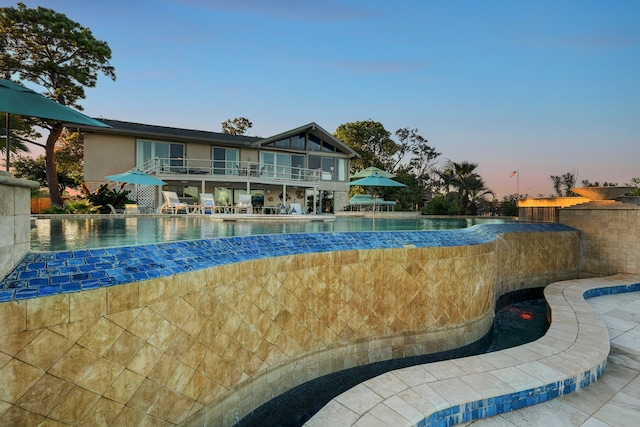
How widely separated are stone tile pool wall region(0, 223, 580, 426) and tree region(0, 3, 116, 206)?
22174 mm

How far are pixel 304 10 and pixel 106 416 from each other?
54.3 feet

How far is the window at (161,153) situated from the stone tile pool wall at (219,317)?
1719cm

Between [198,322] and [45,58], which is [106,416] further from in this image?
[45,58]

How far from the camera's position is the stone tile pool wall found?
2.66 metres

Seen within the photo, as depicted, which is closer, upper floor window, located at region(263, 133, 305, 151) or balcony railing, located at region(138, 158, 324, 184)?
balcony railing, located at region(138, 158, 324, 184)

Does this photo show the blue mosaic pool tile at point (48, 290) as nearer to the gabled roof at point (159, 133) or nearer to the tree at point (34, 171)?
the gabled roof at point (159, 133)

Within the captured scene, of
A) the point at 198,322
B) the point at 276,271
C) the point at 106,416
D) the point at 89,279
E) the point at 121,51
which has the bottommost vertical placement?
the point at 106,416

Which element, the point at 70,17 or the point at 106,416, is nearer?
the point at 106,416

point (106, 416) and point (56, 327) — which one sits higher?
point (56, 327)

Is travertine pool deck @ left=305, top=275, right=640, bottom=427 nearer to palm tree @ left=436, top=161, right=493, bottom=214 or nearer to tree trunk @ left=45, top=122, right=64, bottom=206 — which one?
tree trunk @ left=45, top=122, right=64, bottom=206

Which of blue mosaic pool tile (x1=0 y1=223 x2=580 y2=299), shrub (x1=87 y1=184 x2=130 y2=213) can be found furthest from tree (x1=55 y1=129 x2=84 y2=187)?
blue mosaic pool tile (x1=0 y1=223 x2=580 y2=299)

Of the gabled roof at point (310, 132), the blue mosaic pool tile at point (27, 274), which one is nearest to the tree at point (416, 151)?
the gabled roof at point (310, 132)

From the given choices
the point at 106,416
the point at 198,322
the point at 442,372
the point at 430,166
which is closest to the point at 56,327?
the point at 106,416

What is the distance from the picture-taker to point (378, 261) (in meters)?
6.67
